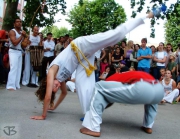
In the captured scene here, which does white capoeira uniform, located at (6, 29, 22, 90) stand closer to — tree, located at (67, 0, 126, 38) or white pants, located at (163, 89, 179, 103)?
white pants, located at (163, 89, 179, 103)

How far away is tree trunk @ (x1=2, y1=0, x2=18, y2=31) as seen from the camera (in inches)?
464

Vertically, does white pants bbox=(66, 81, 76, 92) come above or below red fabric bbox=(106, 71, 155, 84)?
below

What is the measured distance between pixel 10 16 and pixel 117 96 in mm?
8312

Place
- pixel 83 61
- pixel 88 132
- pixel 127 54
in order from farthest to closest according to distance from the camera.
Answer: pixel 127 54
pixel 83 61
pixel 88 132

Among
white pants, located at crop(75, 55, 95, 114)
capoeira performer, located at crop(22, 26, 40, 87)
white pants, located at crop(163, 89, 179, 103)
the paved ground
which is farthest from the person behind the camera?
capoeira performer, located at crop(22, 26, 40, 87)

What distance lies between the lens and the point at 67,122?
5352 millimetres

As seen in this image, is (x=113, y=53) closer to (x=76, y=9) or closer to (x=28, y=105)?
(x=28, y=105)

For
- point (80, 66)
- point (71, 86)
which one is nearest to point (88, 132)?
point (80, 66)

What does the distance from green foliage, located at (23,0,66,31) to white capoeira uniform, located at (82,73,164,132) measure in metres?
8.18

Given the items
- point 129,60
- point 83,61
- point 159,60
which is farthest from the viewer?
point 129,60

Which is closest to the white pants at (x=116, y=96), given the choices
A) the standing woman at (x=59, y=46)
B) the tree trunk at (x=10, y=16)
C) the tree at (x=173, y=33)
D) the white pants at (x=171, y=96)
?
the white pants at (x=171, y=96)

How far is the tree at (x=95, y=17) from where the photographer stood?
49031mm

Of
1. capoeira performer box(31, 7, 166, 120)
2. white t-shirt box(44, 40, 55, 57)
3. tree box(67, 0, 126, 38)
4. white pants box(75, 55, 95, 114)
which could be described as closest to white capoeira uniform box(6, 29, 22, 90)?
white t-shirt box(44, 40, 55, 57)

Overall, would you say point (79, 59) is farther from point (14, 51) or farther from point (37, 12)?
point (37, 12)
